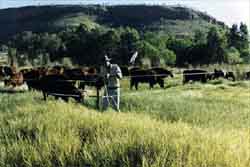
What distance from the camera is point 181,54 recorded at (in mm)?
66750

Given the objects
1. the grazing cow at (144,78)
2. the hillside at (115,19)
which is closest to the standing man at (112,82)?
the grazing cow at (144,78)

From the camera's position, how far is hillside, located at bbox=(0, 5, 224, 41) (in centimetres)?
17088

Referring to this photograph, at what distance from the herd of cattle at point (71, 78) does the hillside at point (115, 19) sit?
127 metres

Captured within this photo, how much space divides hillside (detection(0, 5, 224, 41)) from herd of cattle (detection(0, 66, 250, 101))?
416 ft

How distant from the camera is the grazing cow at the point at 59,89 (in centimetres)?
2033

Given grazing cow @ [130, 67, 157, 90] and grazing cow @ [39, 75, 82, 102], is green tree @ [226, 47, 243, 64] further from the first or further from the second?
grazing cow @ [39, 75, 82, 102]

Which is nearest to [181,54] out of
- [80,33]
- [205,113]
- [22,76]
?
[80,33]

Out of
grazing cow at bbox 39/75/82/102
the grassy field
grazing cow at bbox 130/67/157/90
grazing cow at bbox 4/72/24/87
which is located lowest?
grazing cow at bbox 130/67/157/90

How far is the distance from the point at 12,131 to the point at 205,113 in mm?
6529

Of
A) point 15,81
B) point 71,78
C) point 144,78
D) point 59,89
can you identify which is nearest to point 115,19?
point 144,78

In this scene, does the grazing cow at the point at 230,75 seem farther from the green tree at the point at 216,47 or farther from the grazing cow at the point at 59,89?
the green tree at the point at 216,47

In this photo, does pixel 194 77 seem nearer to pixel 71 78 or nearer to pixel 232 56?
pixel 71 78

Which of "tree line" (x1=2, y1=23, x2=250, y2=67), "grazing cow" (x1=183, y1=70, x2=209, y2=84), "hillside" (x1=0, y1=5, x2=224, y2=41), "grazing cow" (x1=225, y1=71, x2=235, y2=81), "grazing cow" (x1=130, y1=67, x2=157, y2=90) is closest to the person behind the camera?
"grazing cow" (x1=130, y1=67, x2=157, y2=90)

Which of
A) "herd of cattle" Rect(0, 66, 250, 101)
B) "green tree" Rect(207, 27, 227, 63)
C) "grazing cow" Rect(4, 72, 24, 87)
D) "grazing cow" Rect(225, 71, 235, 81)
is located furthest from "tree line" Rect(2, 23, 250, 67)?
"grazing cow" Rect(4, 72, 24, 87)
